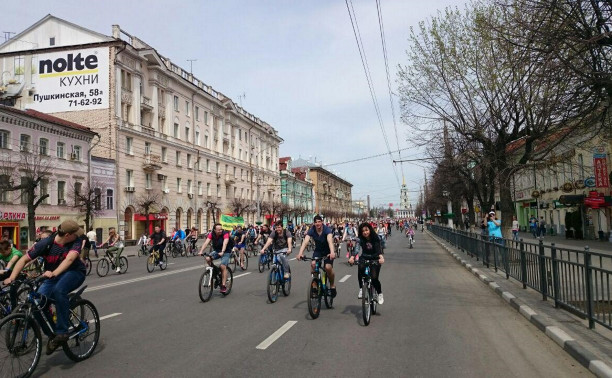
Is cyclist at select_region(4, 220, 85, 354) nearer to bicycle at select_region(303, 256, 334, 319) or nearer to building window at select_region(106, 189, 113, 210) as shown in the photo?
bicycle at select_region(303, 256, 334, 319)

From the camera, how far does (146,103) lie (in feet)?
141

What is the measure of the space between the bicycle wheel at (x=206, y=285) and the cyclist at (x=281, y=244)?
130cm

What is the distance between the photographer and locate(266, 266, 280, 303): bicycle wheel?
9.43 meters

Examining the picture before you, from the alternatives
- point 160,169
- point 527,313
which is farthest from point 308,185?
point 527,313

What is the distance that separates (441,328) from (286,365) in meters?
2.96

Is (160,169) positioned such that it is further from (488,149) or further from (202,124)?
(488,149)

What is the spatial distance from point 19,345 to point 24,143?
29.2 m

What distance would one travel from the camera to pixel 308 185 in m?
107

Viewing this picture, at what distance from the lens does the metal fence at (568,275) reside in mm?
6121

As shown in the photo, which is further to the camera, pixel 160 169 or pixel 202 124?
pixel 202 124

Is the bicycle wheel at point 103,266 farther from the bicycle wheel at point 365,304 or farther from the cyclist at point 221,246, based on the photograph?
the bicycle wheel at point 365,304

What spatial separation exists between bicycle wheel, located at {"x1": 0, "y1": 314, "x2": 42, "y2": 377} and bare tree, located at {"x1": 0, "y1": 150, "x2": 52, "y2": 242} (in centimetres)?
2193

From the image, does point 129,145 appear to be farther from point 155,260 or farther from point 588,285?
point 588,285

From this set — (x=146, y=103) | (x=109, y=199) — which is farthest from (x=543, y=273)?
(x=146, y=103)
